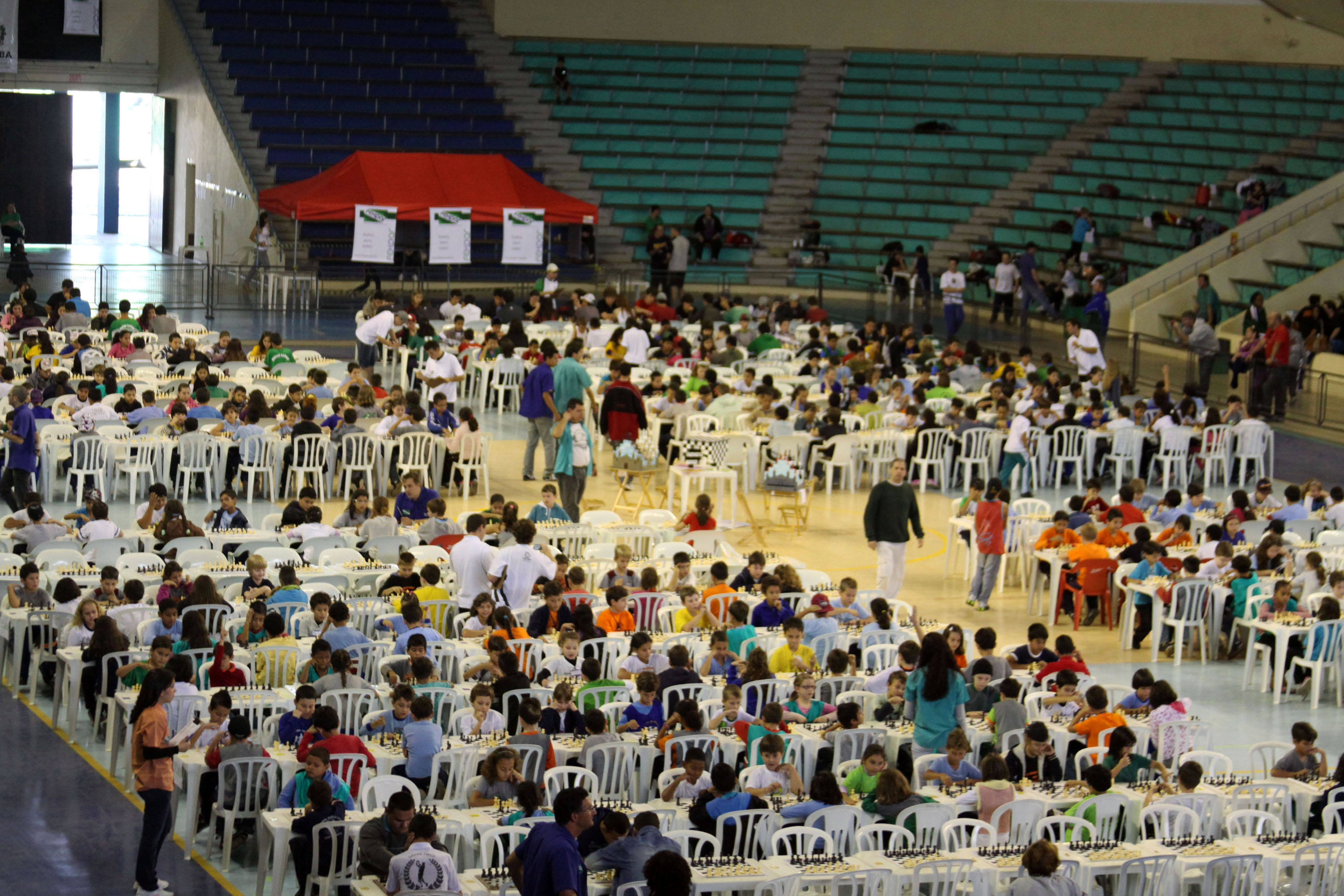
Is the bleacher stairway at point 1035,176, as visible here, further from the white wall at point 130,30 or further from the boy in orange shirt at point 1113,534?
the boy in orange shirt at point 1113,534

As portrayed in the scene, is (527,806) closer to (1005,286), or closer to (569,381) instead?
(569,381)

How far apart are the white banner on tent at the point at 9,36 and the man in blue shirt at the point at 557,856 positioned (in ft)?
116

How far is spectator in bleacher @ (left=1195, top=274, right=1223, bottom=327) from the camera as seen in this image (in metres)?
29.1

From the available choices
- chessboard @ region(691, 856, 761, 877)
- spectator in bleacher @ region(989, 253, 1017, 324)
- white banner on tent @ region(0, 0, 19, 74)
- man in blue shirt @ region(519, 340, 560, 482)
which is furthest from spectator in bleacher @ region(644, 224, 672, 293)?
chessboard @ region(691, 856, 761, 877)

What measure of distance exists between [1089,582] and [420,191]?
1833cm

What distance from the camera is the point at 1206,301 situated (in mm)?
29156

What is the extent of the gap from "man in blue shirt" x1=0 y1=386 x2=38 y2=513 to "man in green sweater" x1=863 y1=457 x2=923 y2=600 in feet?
28.8

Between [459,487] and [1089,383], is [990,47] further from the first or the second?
[459,487]

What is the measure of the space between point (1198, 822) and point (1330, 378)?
19.1 m

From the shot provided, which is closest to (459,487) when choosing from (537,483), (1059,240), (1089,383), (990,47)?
(537,483)

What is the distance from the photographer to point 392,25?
40656 millimetres

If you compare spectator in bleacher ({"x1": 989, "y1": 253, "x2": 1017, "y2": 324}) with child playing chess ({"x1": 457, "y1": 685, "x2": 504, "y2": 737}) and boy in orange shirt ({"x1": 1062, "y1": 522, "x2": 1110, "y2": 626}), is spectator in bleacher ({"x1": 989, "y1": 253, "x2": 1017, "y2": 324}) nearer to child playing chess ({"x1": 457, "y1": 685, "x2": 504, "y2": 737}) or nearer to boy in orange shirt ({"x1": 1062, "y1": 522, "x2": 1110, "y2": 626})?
boy in orange shirt ({"x1": 1062, "y1": 522, "x2": 1110, "y2": 626})

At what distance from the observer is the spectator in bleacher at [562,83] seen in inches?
1580

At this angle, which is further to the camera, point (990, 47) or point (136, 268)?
point (990, 47)
